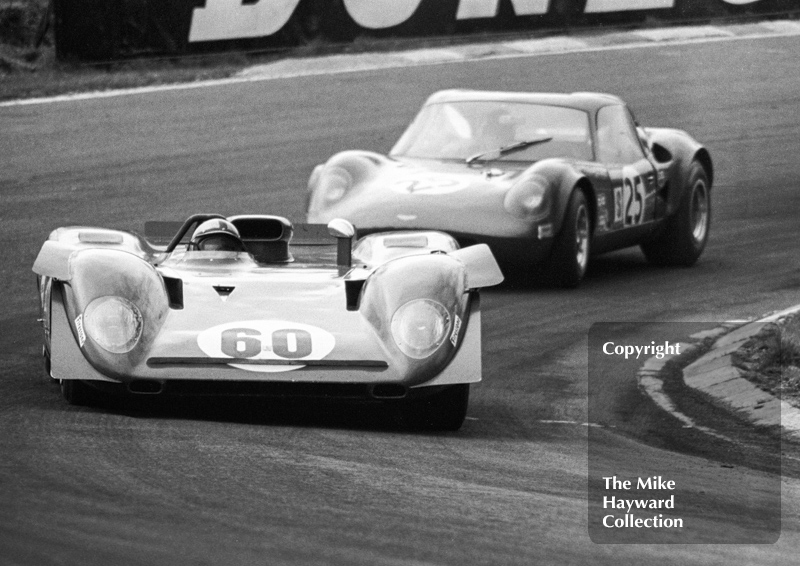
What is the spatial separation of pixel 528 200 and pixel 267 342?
454cm

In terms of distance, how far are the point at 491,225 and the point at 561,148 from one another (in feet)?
4.04

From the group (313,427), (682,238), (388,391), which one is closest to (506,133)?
(682,238)

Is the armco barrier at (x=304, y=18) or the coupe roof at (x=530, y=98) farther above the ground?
the coupe roof at (x=530, y=98)

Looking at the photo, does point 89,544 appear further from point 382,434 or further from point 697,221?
point 697,221

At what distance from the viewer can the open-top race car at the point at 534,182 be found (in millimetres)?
9992

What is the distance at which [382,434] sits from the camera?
224 inches

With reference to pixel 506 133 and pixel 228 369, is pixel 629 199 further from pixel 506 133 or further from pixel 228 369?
pixel 228 369

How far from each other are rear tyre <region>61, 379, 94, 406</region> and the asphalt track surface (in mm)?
70

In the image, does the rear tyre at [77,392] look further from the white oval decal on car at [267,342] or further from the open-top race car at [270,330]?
the white oval decal on car at [267,342]

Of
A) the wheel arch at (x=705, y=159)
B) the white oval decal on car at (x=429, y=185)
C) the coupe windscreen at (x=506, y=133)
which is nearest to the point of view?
the white oval decal on car at (x=429, y=185)

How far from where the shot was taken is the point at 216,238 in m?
6.72

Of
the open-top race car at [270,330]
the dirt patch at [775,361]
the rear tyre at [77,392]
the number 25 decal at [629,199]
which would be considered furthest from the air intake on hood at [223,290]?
the number 25 decal at [629,199]

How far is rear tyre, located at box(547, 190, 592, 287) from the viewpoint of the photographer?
10195 millimetres

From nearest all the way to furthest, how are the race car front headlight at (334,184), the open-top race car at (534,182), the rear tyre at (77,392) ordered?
the rear tyre at (77,392)
the open-top race car at (534,182)
the race car front headlight at (334,184)
